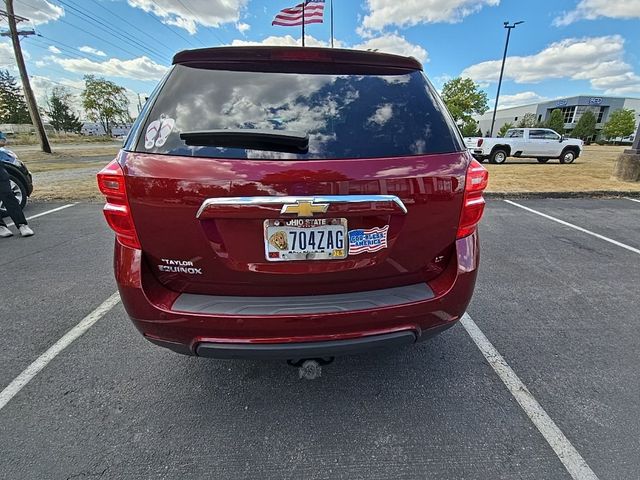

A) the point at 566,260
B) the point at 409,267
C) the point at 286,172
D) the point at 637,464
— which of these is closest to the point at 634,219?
the point at 566,260

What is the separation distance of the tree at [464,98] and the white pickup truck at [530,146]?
37.3 meters

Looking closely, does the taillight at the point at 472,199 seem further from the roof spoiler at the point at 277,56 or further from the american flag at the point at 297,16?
the american flag at the point at 297,16

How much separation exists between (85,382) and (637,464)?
3.02 m

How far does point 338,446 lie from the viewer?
1.74 metres

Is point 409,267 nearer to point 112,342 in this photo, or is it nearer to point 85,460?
point 85,460

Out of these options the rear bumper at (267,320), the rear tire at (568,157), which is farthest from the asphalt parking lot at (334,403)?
the rear tire at (568,157)

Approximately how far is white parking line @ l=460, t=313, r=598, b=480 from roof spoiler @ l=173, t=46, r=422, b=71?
80.3 inches

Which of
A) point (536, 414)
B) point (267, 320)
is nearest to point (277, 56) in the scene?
point (267, 320)

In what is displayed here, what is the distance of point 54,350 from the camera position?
2.44 metres

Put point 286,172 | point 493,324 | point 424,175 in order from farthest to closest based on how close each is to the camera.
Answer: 1. point 493,324
2. point 424,175
3. point 286,172

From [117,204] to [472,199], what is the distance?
1.64 metres

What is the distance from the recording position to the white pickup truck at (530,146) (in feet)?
53.4

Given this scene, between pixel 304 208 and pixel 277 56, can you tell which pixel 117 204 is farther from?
pixel 277 56

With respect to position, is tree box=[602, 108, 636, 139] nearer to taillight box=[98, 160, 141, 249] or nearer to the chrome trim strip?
the chrome trim strip
